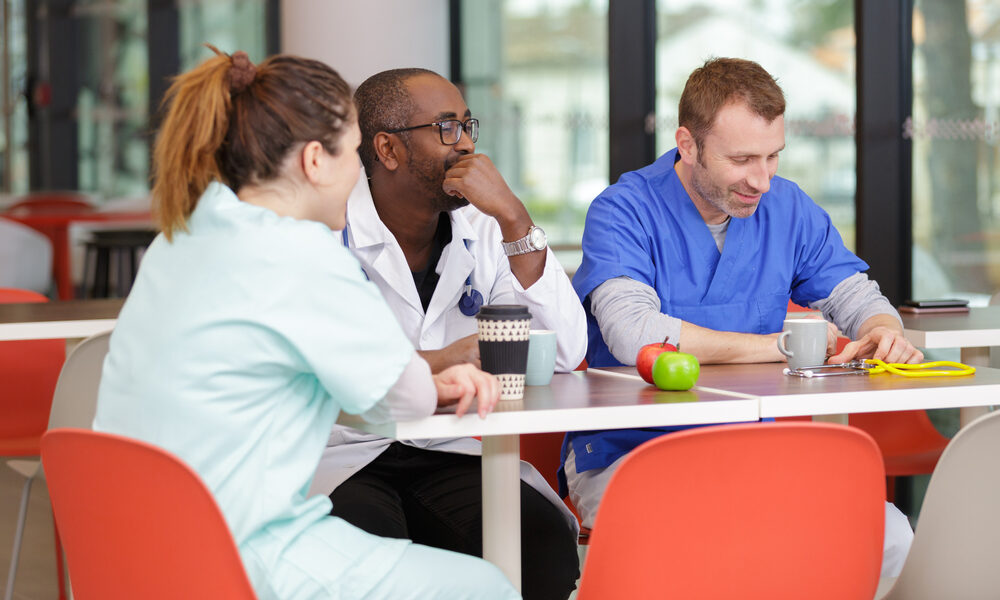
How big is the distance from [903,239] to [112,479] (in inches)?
126

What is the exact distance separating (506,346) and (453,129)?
2.11ft

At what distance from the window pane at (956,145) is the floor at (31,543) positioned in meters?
2.94

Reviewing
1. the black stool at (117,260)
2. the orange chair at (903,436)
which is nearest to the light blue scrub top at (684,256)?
the orange chair at (903,436)

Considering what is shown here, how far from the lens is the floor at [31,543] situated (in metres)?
3.02

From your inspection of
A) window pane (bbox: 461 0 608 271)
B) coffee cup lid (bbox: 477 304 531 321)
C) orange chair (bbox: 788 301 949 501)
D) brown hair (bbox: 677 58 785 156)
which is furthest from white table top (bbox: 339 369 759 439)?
window pane (bbox: 461 0 608 271)

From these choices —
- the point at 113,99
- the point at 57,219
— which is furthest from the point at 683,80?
the point at 113,99

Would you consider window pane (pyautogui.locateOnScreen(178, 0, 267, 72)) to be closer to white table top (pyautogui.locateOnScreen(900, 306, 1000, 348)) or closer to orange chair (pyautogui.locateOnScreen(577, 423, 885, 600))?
white table top (pyautogui.locateOnScreen(900, 306, 1000, 348))

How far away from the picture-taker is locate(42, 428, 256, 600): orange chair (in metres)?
1.17

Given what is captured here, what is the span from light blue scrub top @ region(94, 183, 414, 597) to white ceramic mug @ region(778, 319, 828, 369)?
0.75 m

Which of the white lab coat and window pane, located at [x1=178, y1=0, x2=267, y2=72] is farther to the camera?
window pane, located at [x1=178, y1=0, x2=267, y2=72]

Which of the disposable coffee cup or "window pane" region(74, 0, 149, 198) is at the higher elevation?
"window pane" region(74, 0, 149, 198)

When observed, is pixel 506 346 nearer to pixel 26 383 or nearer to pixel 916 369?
pixel 916 369

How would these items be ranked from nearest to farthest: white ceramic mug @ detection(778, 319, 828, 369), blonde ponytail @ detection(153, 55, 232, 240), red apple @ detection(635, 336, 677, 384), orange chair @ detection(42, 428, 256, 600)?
1. orange chair @ detection(42, 428, 256, 600)
2. blonde ponytail @ detection(153, 55, 232, 240)
3. red apple @ detection(635, 336, 677, 384)
4. white ceramic mug @ detection(778, 319, 828, 369)

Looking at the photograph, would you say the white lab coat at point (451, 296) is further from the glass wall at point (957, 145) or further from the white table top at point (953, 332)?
the glass wall at point (957, 145)
